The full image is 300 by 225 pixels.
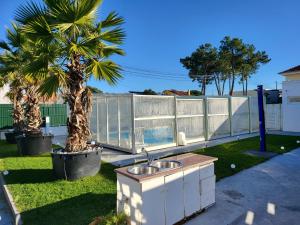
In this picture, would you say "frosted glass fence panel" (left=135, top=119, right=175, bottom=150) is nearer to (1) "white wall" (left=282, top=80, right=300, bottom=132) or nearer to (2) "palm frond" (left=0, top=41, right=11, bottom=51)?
(2) "palm frond" (left=0, top=41, right=11, bottom=51)

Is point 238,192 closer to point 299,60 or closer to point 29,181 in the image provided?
point 29,181

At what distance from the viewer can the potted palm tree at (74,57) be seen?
5031 mm

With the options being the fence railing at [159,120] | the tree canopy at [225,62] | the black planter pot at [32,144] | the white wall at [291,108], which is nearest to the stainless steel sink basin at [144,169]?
the fence railing at [159,120]

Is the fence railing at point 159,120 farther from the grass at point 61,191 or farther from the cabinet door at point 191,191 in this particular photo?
the cabinet door at point 191,191

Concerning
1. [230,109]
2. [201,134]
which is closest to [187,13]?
[230,109]

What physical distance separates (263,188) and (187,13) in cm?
1625

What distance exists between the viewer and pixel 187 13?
18.4 m

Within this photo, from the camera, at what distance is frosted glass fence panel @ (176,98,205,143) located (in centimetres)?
1025

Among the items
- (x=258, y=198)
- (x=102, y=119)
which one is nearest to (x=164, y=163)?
(x=258, y=198)

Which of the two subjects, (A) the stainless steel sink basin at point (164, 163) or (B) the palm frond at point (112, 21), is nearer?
(A) the stainless steel sink basin at point (164, 163)

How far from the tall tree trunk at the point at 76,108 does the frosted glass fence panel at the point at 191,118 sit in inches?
205

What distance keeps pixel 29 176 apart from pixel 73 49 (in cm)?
340

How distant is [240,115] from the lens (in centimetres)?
1328

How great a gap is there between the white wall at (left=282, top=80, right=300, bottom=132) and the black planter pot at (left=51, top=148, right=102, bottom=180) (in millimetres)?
13139
